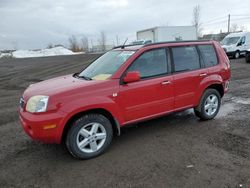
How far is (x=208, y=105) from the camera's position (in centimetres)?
596

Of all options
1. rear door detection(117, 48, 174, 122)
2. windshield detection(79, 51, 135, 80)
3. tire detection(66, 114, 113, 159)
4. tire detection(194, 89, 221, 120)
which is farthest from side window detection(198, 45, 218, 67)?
tire detection(66, 114, 113, 159)

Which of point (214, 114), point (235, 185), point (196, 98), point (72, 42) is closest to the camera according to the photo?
point (235, 185)

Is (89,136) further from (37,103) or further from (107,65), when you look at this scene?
(107,65)

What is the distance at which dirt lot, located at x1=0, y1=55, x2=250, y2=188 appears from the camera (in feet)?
11.9

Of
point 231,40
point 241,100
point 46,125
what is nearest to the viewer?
point 46,125

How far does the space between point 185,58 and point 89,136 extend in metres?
2.64

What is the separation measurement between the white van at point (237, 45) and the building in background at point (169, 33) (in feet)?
27.0

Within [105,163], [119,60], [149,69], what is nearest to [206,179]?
[105,163]

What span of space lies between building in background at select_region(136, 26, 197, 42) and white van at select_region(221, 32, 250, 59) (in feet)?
27.0

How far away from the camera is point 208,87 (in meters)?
5.91

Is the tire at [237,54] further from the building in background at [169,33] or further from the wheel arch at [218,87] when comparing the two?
the wheel arch at [218,87]

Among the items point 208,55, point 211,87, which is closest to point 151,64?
point 208,55

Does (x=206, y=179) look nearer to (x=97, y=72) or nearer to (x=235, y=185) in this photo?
(x=235, y=185)

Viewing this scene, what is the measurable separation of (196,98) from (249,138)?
1.32m
